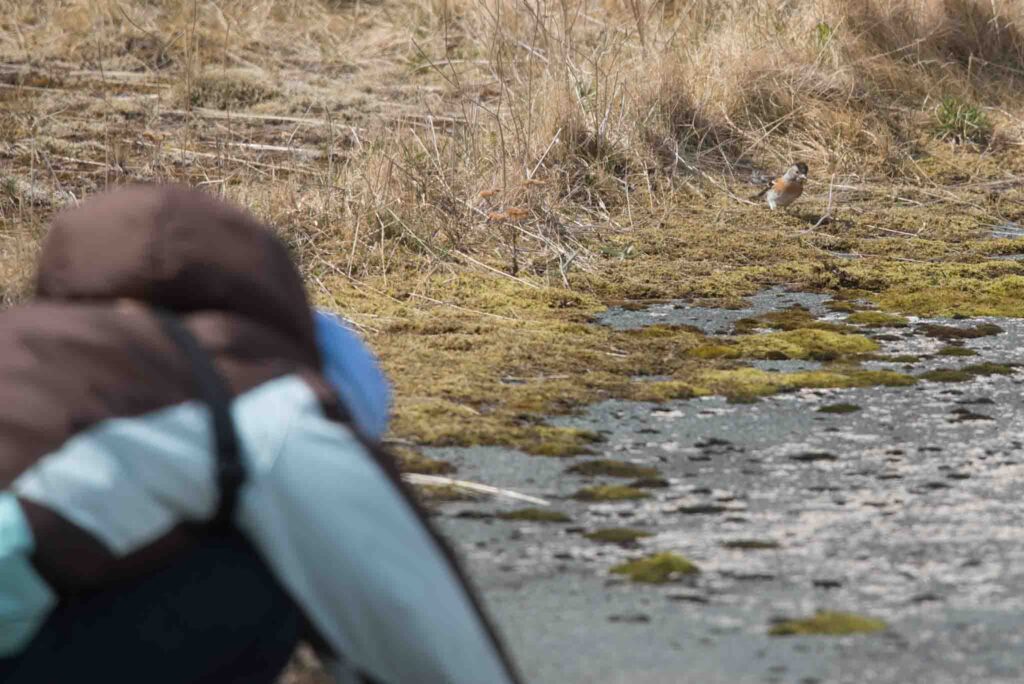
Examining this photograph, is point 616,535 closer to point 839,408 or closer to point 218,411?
point 839,408

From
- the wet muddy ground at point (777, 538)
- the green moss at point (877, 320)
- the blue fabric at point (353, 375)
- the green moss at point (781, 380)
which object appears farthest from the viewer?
the green moss at point (877, 320)

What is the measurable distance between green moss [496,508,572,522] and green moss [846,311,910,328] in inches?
82.3

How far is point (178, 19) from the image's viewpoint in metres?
9.98

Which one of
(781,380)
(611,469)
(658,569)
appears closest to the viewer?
(658,569)

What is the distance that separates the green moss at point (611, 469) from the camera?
348 cm

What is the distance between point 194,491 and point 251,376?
0.48ft

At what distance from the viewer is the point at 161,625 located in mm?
1762

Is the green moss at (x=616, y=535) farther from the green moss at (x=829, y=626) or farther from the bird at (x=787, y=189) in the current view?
the bird at (x=787, y=189)

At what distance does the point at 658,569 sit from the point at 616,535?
20cm

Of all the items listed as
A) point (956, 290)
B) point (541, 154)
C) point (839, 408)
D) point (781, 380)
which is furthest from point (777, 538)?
point (541, 154)

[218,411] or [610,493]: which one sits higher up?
[218,411]

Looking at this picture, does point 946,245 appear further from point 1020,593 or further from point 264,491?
point 264,491

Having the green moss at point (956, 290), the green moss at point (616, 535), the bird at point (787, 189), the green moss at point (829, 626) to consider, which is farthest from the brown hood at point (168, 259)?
the bird at point (787, 189)

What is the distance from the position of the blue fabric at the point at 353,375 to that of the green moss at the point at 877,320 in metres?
3.24
